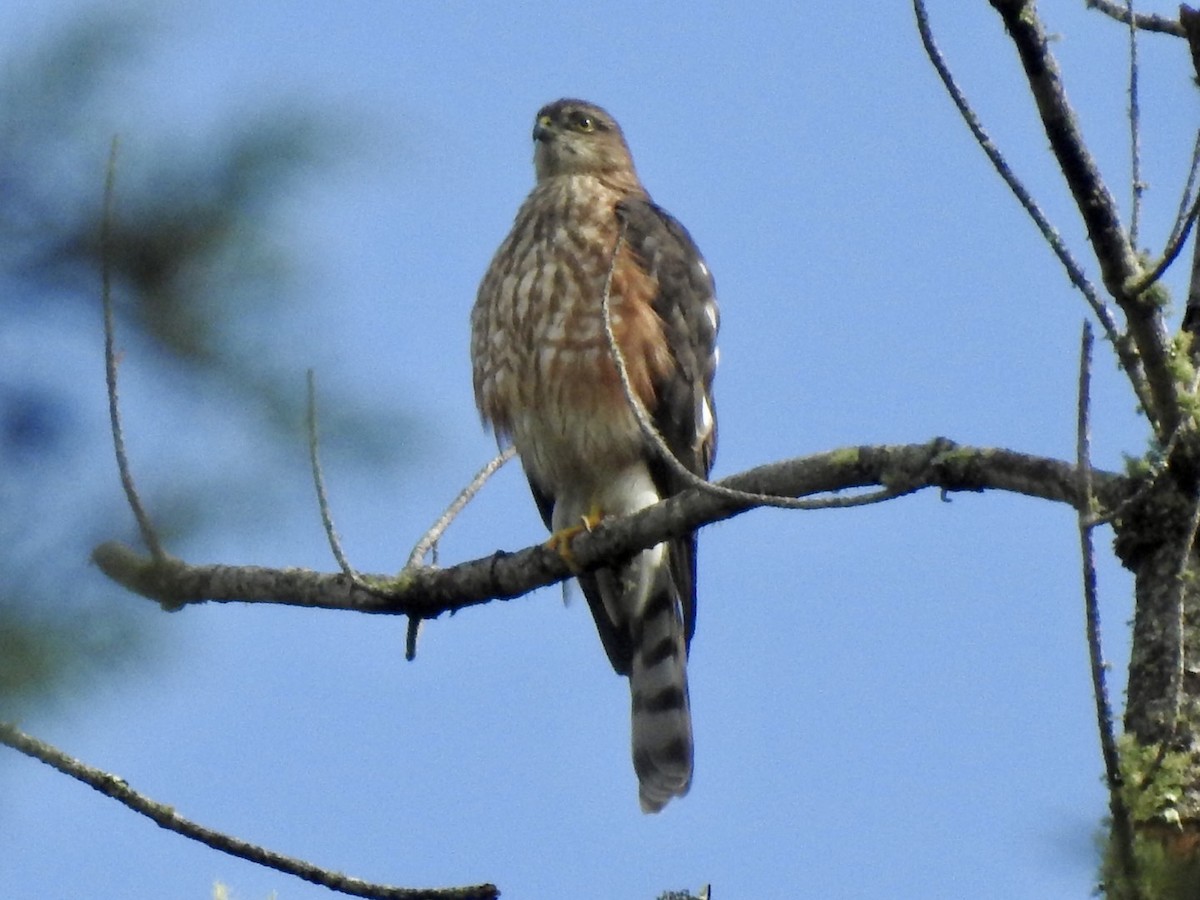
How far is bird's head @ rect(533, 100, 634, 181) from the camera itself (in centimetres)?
605

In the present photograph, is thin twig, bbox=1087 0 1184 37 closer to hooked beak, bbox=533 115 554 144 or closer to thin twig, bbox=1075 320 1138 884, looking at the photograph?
thin twig, bbox=1075 320 1138 884

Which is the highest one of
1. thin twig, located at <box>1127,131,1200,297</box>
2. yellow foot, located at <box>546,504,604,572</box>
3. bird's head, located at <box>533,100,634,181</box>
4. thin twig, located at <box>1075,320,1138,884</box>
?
bird's head, located at <box>533,100,634,181</box>

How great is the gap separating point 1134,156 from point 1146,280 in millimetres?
400

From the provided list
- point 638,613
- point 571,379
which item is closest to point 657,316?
point 571,379

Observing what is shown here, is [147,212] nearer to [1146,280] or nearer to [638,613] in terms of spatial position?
[1146,280]

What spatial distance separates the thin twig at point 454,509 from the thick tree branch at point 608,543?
0.49 ft

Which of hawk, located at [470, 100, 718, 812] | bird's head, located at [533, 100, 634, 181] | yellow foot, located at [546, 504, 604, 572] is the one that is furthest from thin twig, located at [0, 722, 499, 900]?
bird's head, located at [533, 100, 634, 181]

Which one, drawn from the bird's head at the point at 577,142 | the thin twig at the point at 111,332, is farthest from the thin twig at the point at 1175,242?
the bird's head at the point at 577,142

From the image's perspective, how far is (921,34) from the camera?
2568 millimetres

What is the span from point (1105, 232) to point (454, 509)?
2081 millimetres

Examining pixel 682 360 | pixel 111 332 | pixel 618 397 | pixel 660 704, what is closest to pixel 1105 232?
pixel 111 332

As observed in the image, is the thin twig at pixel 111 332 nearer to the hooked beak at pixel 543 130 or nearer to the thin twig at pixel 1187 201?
the thin twig at pixel 1187 201

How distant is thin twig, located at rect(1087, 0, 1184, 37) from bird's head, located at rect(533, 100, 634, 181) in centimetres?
288

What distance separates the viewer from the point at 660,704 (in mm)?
5188
